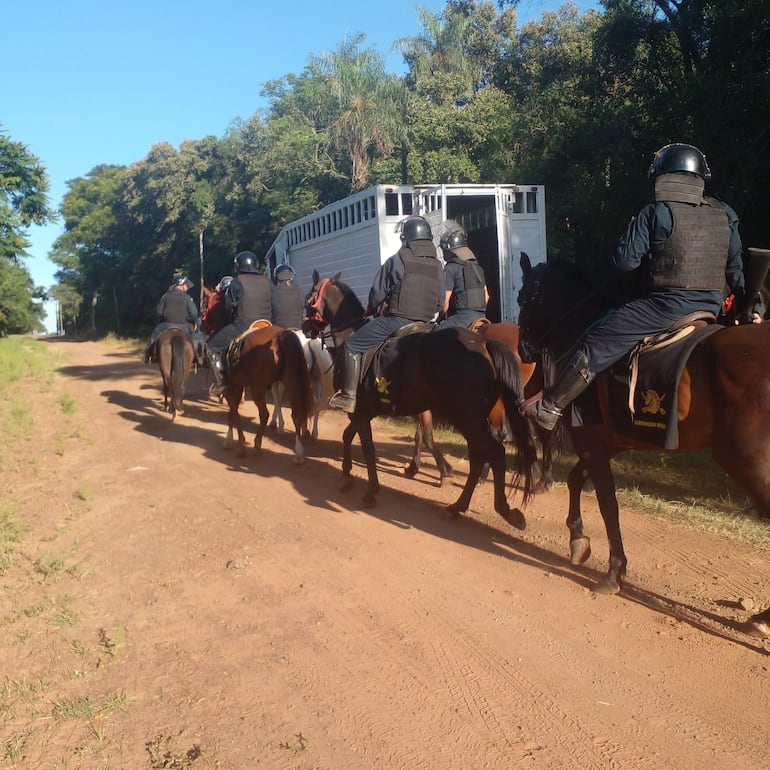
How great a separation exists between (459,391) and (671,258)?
93.3 inches

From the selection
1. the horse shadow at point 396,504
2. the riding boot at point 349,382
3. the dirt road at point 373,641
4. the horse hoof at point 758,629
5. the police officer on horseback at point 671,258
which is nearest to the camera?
the dirt road at point 373,641

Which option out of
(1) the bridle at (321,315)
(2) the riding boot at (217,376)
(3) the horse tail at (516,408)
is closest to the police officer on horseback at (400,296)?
(1) the bridle at (321,315)

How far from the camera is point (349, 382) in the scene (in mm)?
7496

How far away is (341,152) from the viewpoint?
103 ft

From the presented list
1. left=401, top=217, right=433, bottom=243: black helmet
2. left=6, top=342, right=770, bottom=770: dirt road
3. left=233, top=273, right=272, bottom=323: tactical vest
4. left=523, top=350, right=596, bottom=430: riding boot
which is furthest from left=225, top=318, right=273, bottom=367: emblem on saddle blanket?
left=523, top=350, right=596, bottom=430: riding boot

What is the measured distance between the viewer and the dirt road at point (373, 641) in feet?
10.9

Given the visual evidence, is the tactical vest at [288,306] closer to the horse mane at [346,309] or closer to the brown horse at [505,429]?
the horse mane at [346,309]

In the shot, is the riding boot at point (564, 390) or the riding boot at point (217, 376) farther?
the riding boot at point (217, 376)

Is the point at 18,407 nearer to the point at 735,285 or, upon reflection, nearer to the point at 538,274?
the point at 538,274

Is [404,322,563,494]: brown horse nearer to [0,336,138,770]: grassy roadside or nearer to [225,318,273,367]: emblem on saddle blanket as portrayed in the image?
[225,318,273,367]: emblem on saddle blanket

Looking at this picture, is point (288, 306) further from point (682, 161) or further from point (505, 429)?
point (682, 161)

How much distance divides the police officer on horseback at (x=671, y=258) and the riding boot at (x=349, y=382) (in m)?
3.04

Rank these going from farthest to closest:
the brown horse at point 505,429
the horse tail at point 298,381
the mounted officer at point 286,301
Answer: the mounted officer at point 286,301, the horse tail at point 298,381, the brown horse at point 505,429

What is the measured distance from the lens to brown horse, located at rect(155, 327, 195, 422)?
1314 cm
